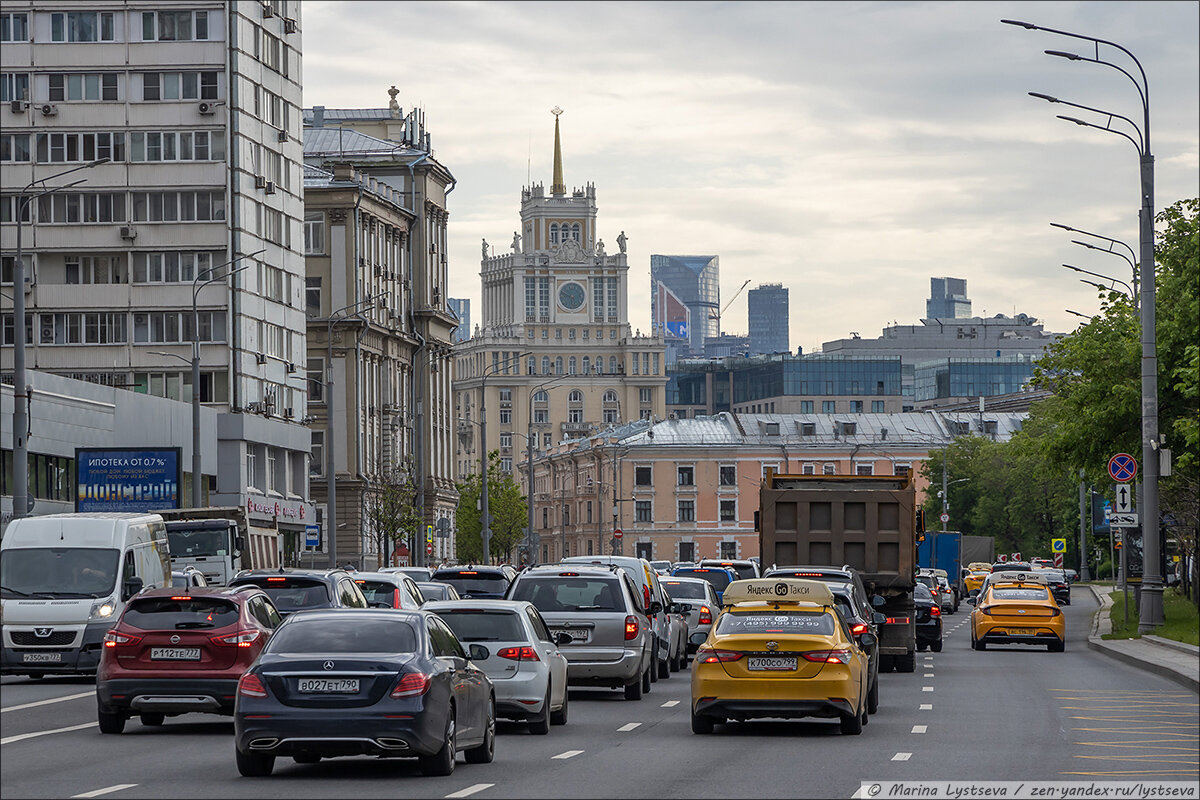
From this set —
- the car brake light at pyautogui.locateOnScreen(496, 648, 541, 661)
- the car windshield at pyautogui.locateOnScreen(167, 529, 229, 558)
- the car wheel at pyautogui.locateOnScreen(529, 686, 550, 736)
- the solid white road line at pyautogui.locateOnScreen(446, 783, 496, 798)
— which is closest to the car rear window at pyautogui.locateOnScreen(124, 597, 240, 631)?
the car brake light at pyautogui.locateOnScreen(496, 648, 541, 661)

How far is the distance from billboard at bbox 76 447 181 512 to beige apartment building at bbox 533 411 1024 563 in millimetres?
96442

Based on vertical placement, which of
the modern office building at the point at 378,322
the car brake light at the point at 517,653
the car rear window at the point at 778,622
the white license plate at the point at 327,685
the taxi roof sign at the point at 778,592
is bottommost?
the car brake light at the point at 517,653

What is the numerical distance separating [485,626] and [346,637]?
4.44 m

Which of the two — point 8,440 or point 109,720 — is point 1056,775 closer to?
point 109,720

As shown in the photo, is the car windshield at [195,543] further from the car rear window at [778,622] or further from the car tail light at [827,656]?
the car tail light at [827,656]

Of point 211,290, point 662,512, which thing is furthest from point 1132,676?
point 662,512

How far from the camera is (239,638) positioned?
2197 cm

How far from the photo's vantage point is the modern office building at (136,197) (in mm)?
84500

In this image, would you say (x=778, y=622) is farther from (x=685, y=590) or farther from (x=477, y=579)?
(x=685, y=590)

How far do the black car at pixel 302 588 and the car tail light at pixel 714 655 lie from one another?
7.09 metres

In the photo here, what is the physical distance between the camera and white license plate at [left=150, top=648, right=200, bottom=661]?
70.8 feet

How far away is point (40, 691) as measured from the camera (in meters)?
28.8

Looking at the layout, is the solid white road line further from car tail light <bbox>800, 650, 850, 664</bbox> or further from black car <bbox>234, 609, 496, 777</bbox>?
car tail light <bbox>800, 650, 850, 664</bbox>

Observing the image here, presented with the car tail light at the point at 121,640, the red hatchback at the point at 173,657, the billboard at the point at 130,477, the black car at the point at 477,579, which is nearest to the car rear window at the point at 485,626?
the red hatchback at the point at 173,657
